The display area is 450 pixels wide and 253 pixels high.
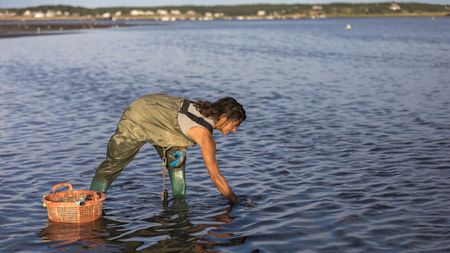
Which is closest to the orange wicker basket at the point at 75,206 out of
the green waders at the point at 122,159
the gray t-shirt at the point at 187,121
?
the green waders at the point at 122,159

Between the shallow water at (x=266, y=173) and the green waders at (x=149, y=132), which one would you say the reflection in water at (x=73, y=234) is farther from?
the green waders at (x=149, y=132)

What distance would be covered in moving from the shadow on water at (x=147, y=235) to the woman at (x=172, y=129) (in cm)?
52

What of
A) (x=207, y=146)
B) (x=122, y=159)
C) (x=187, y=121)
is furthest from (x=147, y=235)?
(x=187, y=121)

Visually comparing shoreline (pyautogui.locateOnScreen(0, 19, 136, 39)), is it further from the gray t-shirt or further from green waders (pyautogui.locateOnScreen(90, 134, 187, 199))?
the gray t-shirt

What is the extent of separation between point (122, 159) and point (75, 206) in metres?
0.83

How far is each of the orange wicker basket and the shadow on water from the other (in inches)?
4.6

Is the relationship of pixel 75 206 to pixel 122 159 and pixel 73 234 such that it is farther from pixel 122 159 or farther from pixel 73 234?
pixel 122 159

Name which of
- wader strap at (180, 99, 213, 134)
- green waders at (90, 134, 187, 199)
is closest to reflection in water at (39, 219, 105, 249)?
green waders at (90, 134, 187, 199)

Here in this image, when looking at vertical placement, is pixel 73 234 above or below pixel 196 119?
below

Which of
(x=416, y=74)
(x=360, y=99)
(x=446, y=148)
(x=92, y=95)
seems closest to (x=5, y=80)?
(x=92, y=95)

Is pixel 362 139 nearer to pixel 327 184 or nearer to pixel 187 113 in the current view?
pixel 327 184

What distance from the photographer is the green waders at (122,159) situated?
326 inches

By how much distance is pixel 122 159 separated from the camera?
8430mm

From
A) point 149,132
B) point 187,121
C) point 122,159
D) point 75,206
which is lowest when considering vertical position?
point 75,206
